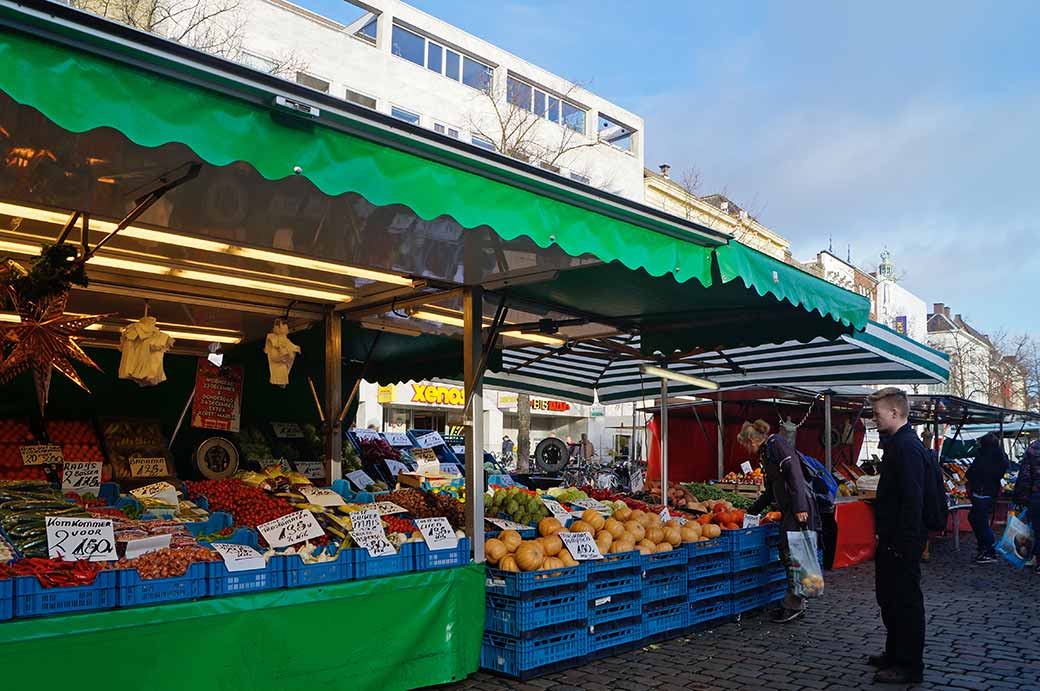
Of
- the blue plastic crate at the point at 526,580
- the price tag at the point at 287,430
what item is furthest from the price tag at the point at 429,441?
the blue plastic crate at the point at 526,580

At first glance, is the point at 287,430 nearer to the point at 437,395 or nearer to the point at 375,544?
the point at 375,544

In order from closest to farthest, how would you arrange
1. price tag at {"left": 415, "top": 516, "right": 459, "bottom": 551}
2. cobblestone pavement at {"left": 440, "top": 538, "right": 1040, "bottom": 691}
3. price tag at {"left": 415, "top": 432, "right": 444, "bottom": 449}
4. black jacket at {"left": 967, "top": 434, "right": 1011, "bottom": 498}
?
price tag at {"left": 415, "top": 516, "right": 459, "bottom": 551} → cobblestone pavement at {"left": 440, "top": 538, "right": 1040, "bottom": 691} → price tag at {"left": 415, "top": 432, "right": 444, "bottom": 449} → black jacket at {"left": 967, "top": 434, "right": 1011, "bottom": 498}

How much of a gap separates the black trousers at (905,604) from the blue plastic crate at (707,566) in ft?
5.28

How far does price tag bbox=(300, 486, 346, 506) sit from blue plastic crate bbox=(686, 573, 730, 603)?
308 cm

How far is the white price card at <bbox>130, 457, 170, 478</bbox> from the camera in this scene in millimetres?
7463

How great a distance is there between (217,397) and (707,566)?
16.5ft

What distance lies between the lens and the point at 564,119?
33.5m

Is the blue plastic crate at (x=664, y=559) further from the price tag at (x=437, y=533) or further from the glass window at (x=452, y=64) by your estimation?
the glass window at (x=452, y=64)

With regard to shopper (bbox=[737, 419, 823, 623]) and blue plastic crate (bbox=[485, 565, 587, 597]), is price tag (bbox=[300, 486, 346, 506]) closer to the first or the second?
blue plastic crate (bbox=[485, 565, 587, 597])

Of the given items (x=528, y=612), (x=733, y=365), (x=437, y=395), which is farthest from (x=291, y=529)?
(x=437, y=395)

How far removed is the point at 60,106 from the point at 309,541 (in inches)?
122

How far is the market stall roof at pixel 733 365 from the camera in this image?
24.6 feet

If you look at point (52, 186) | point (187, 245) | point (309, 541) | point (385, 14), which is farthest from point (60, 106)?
point (385, 14)

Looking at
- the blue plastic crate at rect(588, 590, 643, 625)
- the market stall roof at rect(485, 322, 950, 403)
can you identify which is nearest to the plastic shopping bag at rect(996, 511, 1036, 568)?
the market stall roof at rect(485, 322, 950, 403)
